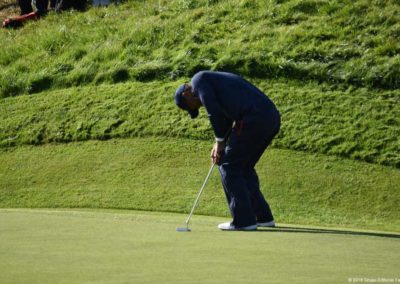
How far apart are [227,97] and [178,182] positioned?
581 cm

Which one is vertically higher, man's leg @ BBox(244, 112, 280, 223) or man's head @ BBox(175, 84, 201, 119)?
man's head @ BBox(175, 84, 201, 119)

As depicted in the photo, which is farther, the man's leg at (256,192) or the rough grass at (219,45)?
the rough grass at (219,45)

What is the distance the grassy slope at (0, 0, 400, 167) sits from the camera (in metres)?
15.8

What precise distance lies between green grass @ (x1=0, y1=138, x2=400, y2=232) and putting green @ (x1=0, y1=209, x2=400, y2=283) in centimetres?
421

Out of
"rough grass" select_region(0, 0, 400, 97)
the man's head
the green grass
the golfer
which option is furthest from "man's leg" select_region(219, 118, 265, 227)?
"rough grass" select_region(0, 0, 400, 97)

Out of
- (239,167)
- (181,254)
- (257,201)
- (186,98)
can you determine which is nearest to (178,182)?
(257,201)

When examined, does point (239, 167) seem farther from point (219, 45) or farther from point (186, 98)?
point (219, 45)

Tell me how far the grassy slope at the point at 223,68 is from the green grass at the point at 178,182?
52 cm

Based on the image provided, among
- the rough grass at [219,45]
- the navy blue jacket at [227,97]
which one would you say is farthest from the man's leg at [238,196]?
the rough grass at [219,45]

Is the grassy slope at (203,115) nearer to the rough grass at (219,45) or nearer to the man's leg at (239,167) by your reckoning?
the rough grass at (219,45)

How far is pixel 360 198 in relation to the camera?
1323 cm

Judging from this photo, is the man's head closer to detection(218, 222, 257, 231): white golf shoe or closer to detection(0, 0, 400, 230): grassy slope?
detection(218, 222, 257, 231): white golf shoe

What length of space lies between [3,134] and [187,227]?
33.5 feet

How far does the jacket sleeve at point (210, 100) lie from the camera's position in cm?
849
